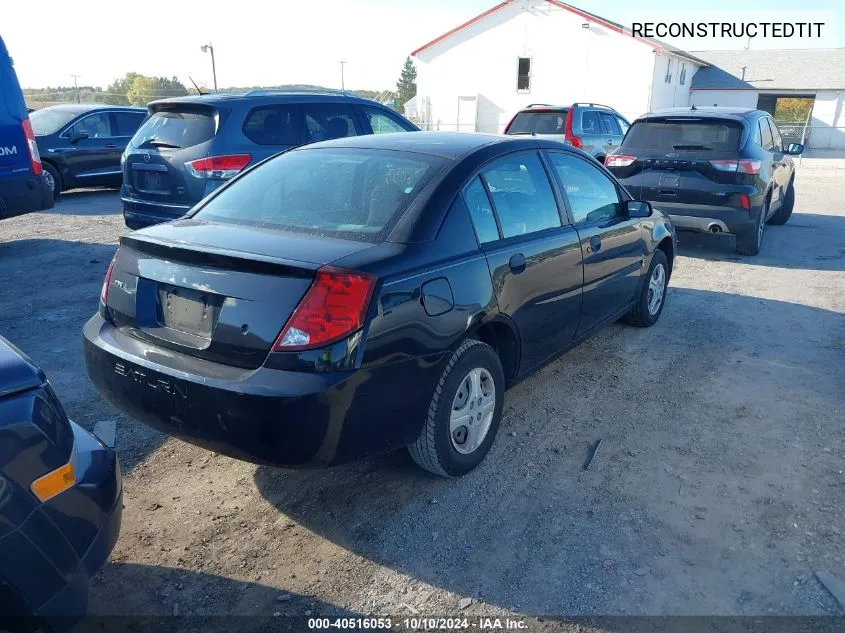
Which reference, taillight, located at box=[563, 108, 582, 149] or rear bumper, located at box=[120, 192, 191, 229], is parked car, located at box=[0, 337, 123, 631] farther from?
taillight, located at box=[563, 108, 582, 149]

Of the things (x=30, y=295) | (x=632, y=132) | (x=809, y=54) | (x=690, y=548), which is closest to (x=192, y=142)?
(x=30, y=295)

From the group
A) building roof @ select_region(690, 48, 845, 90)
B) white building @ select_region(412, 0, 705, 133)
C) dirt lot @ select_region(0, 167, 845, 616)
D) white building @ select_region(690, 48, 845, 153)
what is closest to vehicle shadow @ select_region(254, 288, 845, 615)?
dirt lot @ select_region(0, 167, 845, 616)

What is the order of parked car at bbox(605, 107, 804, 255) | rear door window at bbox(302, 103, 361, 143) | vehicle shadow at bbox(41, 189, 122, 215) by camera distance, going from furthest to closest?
vehicle shadow at bbox(41, 189, 122, 215) → parked car at bbox(605, 107, 804, 255) → rear door window at bbox(302, 103, 361, 143)

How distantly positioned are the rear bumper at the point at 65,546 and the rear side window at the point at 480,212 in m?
2.01

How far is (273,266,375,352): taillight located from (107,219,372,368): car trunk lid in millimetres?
43

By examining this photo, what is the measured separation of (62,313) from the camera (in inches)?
229

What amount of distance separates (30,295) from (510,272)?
16.5 feet

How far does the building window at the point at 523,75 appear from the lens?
32938 mm

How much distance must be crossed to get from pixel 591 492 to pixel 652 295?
9.48 feet

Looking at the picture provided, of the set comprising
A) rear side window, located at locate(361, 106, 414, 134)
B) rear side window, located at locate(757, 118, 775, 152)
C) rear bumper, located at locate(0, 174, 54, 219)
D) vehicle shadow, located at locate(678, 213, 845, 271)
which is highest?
rear side window, located at locate(361, 106, 414, 134)

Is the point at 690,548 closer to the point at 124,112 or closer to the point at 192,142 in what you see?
the point at 192,142

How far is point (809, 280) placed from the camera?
7609 mm

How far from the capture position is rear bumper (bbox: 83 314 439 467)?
2613mm

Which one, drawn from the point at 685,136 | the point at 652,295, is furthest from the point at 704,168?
the point at 652,295
